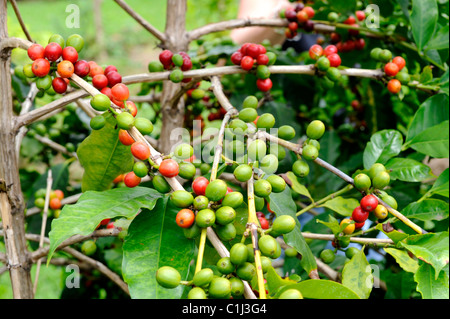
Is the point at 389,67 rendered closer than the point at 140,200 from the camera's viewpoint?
No

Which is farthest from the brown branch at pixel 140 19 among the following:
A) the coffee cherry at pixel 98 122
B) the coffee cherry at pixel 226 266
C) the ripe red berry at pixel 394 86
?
the coffee cherry at pixel 226 266

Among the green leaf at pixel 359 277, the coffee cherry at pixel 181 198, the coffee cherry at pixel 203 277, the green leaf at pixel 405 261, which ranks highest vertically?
the coffee cherry at pixel 181 198

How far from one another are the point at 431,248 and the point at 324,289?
0.29m

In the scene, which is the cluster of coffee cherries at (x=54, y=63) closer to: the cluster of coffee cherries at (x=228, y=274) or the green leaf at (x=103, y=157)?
the green leaf at (x=103, y=157)

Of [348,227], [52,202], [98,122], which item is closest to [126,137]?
[98,122]

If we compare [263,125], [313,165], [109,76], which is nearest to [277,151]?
[263,125]

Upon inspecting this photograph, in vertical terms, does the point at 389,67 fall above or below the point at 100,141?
above

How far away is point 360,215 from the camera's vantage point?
35.2 inches

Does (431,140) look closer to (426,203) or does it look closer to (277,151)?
(426,203)

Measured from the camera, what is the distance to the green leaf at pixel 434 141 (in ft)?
3.22

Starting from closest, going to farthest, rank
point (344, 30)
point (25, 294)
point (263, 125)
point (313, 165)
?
point (263, 125) < point (25, 294) < point (344, 30) < point (313, 165)

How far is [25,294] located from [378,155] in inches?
34.6

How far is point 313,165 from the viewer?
5.20 ft

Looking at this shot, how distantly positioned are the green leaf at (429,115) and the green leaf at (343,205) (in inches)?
8.5
